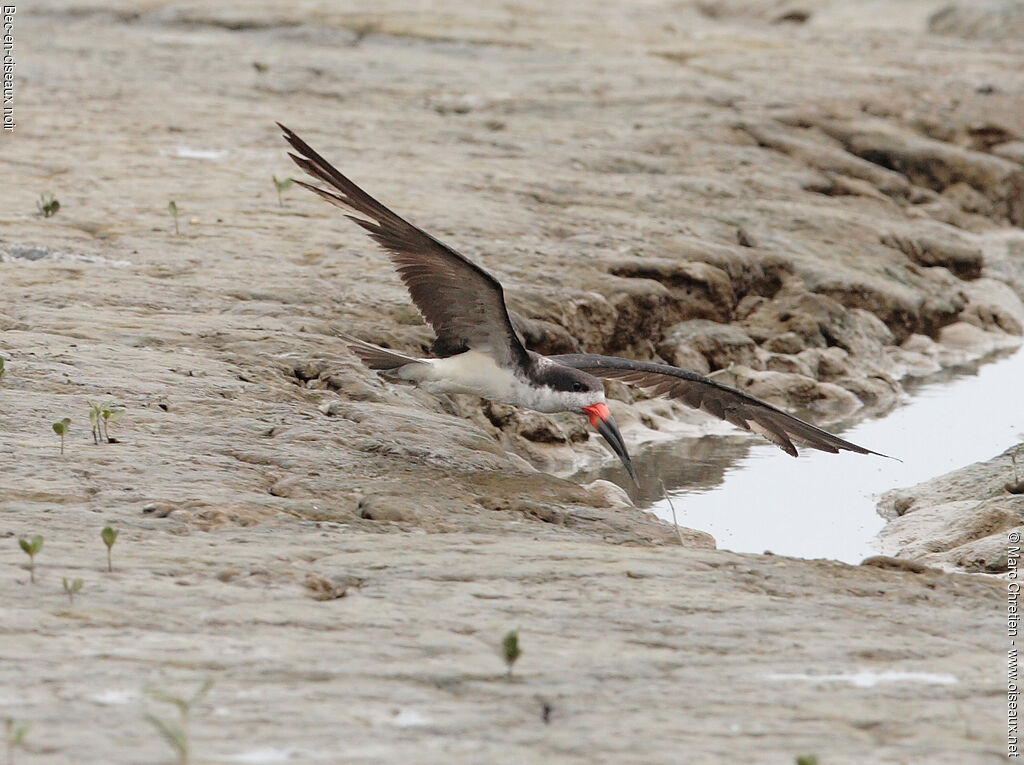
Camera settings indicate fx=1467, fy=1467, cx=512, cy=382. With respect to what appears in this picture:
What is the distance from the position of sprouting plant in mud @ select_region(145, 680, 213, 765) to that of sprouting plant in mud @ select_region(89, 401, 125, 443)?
6.42 ft

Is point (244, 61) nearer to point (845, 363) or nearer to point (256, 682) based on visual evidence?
point (845, 363)

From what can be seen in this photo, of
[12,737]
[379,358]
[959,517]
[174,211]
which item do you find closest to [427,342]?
[379,358]

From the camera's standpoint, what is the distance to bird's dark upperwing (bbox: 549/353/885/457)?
6.18m

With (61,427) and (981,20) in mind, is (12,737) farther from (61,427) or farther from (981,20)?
(981,20)

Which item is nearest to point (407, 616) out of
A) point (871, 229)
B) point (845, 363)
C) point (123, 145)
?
point (845, 363)

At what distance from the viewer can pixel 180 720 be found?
317cm

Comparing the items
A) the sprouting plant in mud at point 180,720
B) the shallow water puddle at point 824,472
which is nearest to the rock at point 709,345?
the shallow water puddle at point 824,472

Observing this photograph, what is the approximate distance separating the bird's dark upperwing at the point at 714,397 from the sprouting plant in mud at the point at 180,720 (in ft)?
9.96

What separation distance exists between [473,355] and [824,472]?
2514 mm

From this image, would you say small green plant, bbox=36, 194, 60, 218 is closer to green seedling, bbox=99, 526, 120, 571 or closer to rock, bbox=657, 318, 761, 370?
rock, bbox=657, 318, 761, 370

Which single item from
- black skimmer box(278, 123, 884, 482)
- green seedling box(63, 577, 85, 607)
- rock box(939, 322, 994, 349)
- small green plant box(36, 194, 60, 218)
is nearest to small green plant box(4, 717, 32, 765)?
green seedling box(63, 577, 85, 607)

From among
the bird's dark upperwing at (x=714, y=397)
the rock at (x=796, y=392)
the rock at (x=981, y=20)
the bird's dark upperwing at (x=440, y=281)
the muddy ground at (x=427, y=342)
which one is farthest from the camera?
the rock at (x=981, y=20)

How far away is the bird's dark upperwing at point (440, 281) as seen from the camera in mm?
5281

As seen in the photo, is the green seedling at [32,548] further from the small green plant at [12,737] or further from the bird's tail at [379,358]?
the bird's tail at [379,358]
